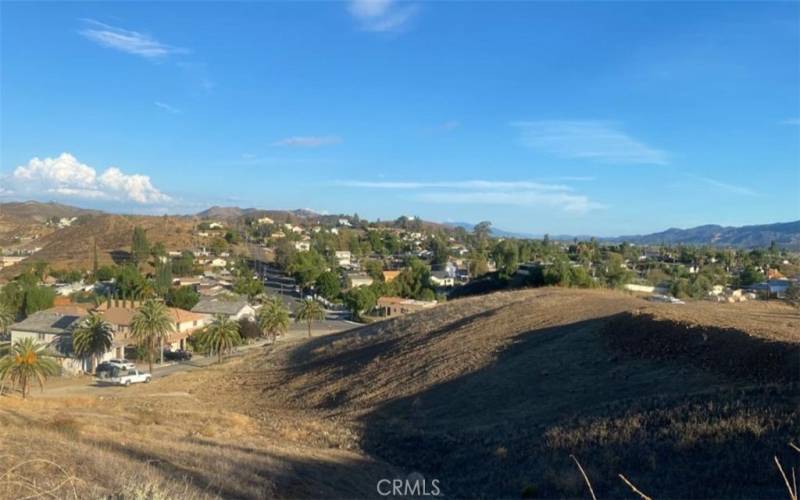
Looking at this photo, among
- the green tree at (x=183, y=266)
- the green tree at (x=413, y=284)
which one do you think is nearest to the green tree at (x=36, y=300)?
the green tree at (x=183, y=266)

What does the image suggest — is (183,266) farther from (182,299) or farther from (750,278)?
(750,278)

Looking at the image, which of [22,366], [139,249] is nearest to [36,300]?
[22,366]

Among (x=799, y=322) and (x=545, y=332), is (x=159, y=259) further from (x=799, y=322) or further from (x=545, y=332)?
(x=799, y=322)

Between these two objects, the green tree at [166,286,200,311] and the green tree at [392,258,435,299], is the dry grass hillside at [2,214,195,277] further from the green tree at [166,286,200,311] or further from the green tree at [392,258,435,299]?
the green tree at [392,258,435,299]

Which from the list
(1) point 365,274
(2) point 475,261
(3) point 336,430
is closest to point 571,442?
(3) point 336,430

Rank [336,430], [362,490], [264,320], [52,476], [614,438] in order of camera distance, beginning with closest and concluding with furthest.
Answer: [52,476] < [362,490] < [614,438] < [336,430] < [264,320]
